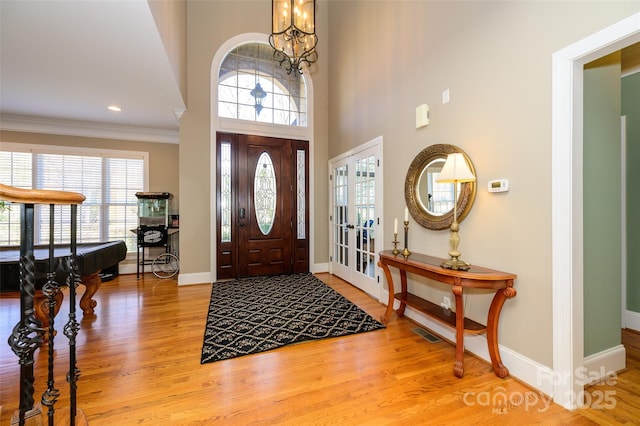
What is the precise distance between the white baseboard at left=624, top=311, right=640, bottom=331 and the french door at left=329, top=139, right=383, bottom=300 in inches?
96.6

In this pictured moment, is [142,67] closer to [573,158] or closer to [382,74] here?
[382,74]

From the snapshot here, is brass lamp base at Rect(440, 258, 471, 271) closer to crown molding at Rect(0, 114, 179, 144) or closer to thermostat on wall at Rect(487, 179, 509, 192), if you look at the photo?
thermostat on wall at Rect(487, 179, 509, 192)

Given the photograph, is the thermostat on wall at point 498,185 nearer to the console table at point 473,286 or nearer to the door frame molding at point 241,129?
the console table at point 473,286

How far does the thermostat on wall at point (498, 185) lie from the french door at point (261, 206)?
339 centimetres

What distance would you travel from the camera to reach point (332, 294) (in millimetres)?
3900

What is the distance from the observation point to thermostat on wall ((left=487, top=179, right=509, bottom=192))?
206 centimetres

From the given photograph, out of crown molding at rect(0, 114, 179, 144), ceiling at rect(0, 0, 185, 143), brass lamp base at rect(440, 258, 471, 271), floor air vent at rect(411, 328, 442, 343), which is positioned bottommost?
floor air vent at rect(411, 328, 442, 343)

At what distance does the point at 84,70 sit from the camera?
3102 mm

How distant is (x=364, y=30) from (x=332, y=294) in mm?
3822

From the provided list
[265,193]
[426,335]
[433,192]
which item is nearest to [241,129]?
[265,193]

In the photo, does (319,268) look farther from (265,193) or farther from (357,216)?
(265,193)

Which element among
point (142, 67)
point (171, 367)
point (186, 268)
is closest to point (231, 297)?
point (186, 268)

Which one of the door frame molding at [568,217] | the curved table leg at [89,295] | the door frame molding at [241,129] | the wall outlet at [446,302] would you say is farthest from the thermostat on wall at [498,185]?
the curved table leg at [89,295]

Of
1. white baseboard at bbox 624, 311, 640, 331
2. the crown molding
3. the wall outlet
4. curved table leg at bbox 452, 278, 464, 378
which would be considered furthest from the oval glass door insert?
white baseboard at bbox 624, 311, 640, 331
